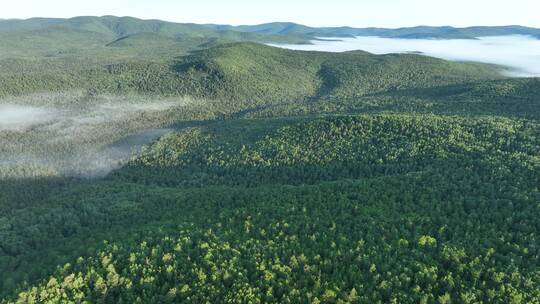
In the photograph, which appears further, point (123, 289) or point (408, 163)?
point (408, 163)

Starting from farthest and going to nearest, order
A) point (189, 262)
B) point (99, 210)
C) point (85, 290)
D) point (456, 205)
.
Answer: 1. point (99, 210)
2. point (456, 205)
3. point (189, 262)
4. point (85, 290)

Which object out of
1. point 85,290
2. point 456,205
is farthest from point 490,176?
point 85,290

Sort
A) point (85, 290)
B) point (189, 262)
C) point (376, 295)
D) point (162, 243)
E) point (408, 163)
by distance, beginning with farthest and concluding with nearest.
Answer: point (408, 163) < point (162, 243) < point (189, 262) < point (85, 290) < point (376, 295)

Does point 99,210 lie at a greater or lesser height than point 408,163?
lesser

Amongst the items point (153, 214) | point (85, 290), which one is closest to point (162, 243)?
point (85, 290)

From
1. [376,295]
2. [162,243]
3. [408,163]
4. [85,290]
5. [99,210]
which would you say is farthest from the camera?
[408,163]

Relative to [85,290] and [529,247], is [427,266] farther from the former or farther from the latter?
[85,290]

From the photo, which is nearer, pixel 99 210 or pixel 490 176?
pixel 490 176

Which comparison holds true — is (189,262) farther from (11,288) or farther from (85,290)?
(11,288)

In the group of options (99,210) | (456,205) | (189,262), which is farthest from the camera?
(99,210)
